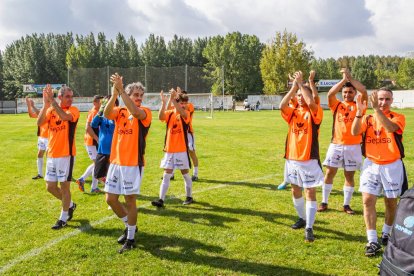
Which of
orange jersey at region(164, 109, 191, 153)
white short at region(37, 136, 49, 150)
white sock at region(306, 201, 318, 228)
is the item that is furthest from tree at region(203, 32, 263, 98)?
white sock at region(306, 201, 318, 228)

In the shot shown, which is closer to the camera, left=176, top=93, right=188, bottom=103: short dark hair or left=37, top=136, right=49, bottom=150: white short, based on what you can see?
left=176, top=93, right=188, bottom=103: short dark hair

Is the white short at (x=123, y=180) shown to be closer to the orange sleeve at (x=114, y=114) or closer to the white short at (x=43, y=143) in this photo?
the orange sleeve at (x=114, y=114)

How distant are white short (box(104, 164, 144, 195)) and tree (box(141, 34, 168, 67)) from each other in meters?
78.8

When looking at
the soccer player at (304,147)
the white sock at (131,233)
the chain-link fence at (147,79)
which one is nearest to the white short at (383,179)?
the soccer player at (304,147)

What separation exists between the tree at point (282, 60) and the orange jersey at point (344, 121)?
2146 inches

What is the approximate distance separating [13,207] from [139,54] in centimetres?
7848

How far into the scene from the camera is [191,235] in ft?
19.0

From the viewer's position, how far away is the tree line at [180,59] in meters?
61.2

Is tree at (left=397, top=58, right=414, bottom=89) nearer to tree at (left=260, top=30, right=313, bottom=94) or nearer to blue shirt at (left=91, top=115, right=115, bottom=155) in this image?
tree at (left=260, top=30, right=313, bottom=94)

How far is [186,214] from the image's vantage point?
680 cm

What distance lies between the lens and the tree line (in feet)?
201

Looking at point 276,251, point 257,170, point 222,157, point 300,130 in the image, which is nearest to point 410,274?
point 276,251

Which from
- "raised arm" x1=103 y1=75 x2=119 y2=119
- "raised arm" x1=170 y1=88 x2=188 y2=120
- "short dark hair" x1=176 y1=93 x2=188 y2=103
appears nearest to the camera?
"raised arm" x1=103 y1=75 x2=119 y2=119

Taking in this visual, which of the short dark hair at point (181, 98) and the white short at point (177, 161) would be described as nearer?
the white short at point (177, 161)
